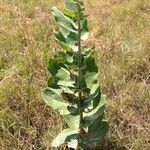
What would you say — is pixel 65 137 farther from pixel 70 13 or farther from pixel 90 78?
pixel 70 13

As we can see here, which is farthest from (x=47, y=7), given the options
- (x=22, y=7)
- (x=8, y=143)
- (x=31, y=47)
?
(x=8, y=143)

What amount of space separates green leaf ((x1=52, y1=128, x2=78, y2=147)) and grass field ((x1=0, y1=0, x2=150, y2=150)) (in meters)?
0.17

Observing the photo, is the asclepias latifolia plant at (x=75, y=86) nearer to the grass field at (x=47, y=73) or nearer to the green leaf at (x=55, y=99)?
the green leaf at (x=55, y=99)

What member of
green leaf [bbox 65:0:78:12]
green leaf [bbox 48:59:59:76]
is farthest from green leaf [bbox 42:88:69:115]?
green leaf [bbox 65:0:78:12]

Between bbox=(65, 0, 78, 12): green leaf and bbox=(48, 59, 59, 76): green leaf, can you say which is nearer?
bbox=(65, 0, 78, 12): green leaf

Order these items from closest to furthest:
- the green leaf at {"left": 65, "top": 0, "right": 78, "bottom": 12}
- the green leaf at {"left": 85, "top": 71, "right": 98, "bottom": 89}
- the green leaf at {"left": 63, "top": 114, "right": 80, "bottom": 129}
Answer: the green leaf at {"left": 65, "top": 0, "right": 78, "bottom": 12}, the green leaf at {"left": 85, "top": 71, "right": 98, "bottom": 89}, the green leaf at {"left": 63, "top": 114, "right": 80, "bottom": 129}

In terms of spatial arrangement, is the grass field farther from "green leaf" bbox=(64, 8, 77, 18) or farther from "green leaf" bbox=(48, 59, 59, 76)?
"green leaf" bbox=(64, 8, 77, 18)

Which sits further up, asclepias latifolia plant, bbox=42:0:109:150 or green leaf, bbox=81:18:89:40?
green leaf, bbox=81:18:89:40

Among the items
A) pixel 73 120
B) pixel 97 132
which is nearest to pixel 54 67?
pixel 73 120

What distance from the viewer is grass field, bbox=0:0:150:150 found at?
2611 millimetres

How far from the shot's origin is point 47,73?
10.1 feet

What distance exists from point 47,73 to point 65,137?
828 millimetres

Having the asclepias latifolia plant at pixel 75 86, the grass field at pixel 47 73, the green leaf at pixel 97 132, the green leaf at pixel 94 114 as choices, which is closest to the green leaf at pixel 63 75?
the asclepias latifolia plant at pixel 75 86

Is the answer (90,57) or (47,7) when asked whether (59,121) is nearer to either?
(90,57)
